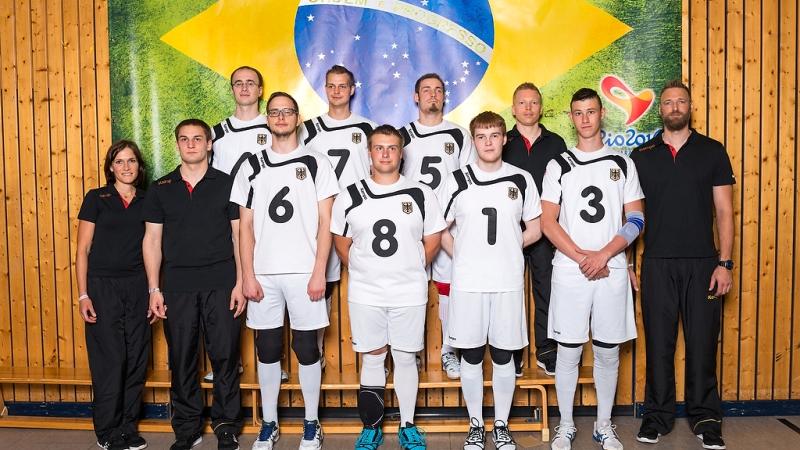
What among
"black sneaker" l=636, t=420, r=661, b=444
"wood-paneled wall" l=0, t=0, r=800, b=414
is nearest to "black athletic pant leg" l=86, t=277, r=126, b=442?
"wood-paneled wall" l=0, t=0, r=800, b=414

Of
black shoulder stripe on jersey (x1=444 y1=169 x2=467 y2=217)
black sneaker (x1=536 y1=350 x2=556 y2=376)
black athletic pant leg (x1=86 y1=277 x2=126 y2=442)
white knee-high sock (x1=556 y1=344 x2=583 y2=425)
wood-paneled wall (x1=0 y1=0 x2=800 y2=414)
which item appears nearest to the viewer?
black shoulder stripe on jersey (x1=444 y1=169 x2=467 y2=217)

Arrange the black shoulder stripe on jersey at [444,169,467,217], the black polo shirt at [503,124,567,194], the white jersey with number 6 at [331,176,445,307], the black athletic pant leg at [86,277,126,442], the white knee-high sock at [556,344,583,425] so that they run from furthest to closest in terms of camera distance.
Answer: the black polo shirt at [503,124,567,194]
the black athletic pant leg at [86,277,126,442]
the white knee-high sock at [556,344,583,425]
the black shoulder stripe on jersey at [444,169,467,217]
the white jersey with number 6 at [331,176,445,307]

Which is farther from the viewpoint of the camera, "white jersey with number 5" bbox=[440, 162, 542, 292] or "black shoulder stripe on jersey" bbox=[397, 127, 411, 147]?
"black shoulder stripe on jersey" bbox=[397, 127, 411, 147]

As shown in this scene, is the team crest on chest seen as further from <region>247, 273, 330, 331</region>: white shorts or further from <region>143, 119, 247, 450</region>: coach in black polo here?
<region>143, 119, 247, 450</region>: coach in black polo

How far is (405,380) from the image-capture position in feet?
12.3

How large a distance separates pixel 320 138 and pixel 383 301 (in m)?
1.13

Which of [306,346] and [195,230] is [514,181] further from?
[195,230]

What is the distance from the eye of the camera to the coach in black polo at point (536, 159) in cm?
408

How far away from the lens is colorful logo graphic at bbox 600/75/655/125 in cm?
438

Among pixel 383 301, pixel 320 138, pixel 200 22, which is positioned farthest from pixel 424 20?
pixel 383 301

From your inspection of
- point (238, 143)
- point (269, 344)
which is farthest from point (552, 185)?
point (238, 143)

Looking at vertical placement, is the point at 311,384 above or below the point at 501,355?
below

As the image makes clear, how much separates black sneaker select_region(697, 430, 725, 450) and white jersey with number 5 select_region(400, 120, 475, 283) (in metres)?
1.61

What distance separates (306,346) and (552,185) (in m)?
1.55
